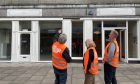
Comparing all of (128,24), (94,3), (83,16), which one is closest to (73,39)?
(83,16)

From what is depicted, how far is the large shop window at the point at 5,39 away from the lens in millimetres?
17781

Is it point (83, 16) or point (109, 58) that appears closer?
point (109, 58)

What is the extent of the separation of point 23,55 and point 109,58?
35.1ft

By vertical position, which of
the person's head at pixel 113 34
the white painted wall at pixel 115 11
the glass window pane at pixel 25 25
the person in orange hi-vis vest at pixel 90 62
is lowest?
the person in orange hi-vis vest at pixel 90 62

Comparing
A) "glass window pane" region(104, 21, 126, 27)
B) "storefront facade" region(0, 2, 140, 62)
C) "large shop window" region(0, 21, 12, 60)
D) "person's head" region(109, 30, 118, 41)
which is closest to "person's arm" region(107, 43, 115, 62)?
"person's head" region(109, 30, 118, 41)

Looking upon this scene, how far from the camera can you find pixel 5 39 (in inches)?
708

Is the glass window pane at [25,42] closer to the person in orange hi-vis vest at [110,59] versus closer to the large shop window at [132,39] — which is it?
the large shop window at [132,39]

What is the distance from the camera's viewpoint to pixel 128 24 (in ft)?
56.8

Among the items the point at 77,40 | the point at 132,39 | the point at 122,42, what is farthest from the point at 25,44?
the point at 132,39

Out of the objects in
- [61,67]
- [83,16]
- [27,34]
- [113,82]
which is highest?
[83,16]

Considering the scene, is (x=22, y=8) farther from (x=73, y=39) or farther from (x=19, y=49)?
(x=73, y=39)

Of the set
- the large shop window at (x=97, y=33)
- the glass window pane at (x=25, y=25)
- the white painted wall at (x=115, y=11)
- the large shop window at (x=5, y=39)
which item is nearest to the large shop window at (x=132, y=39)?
the white painted wall at (x=115, y=11)

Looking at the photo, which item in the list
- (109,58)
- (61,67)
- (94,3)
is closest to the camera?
(61,67)

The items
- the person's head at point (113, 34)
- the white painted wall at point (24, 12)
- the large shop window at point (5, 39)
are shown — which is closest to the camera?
the person's head at point (113, 34)
